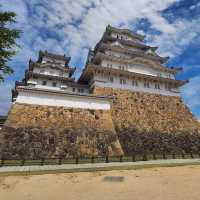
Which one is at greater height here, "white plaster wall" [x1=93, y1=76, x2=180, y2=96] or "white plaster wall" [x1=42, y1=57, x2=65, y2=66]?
"white plaster wall" [x1=42, y1=57, x2=65, y2=66]

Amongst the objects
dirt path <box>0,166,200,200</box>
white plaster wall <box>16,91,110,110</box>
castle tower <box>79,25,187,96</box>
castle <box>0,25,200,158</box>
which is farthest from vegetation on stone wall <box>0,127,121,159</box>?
castle tower <box>79,25,187,96</box>

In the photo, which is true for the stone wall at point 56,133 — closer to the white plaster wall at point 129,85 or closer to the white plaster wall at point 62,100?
the white plaster wall at point 62,100

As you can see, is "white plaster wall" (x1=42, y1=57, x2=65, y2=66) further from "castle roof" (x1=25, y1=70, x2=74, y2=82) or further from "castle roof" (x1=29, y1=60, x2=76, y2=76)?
"castle roof" (x1=25, y1=70, x2=74, y2=82)

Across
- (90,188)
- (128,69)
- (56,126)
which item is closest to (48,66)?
(128,69)

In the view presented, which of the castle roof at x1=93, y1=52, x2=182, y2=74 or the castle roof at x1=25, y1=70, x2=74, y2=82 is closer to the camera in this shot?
the castle roof at x1=93, y1=52, x2=182, y2=74

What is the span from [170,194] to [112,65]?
78.0 ft

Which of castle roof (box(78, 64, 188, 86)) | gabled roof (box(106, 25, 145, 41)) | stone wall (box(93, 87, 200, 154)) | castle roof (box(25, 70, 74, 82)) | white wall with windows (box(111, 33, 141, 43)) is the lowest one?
stone wall (box(93, 87, 200, 154))

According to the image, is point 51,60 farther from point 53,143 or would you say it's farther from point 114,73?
point 53,143

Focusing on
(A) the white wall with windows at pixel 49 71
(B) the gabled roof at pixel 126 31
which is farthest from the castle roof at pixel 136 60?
(A) the white wall with windows at pixel 49 71

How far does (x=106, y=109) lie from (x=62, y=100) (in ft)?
18.0

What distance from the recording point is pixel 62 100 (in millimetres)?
20625

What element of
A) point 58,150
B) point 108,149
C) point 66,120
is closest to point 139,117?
point 108,149

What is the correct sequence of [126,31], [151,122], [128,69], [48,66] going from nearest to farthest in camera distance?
1. [151,122]
2. [128,69]
3. [48,66]
4. [126,31]

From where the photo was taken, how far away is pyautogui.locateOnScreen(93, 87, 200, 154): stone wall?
72.8ft
